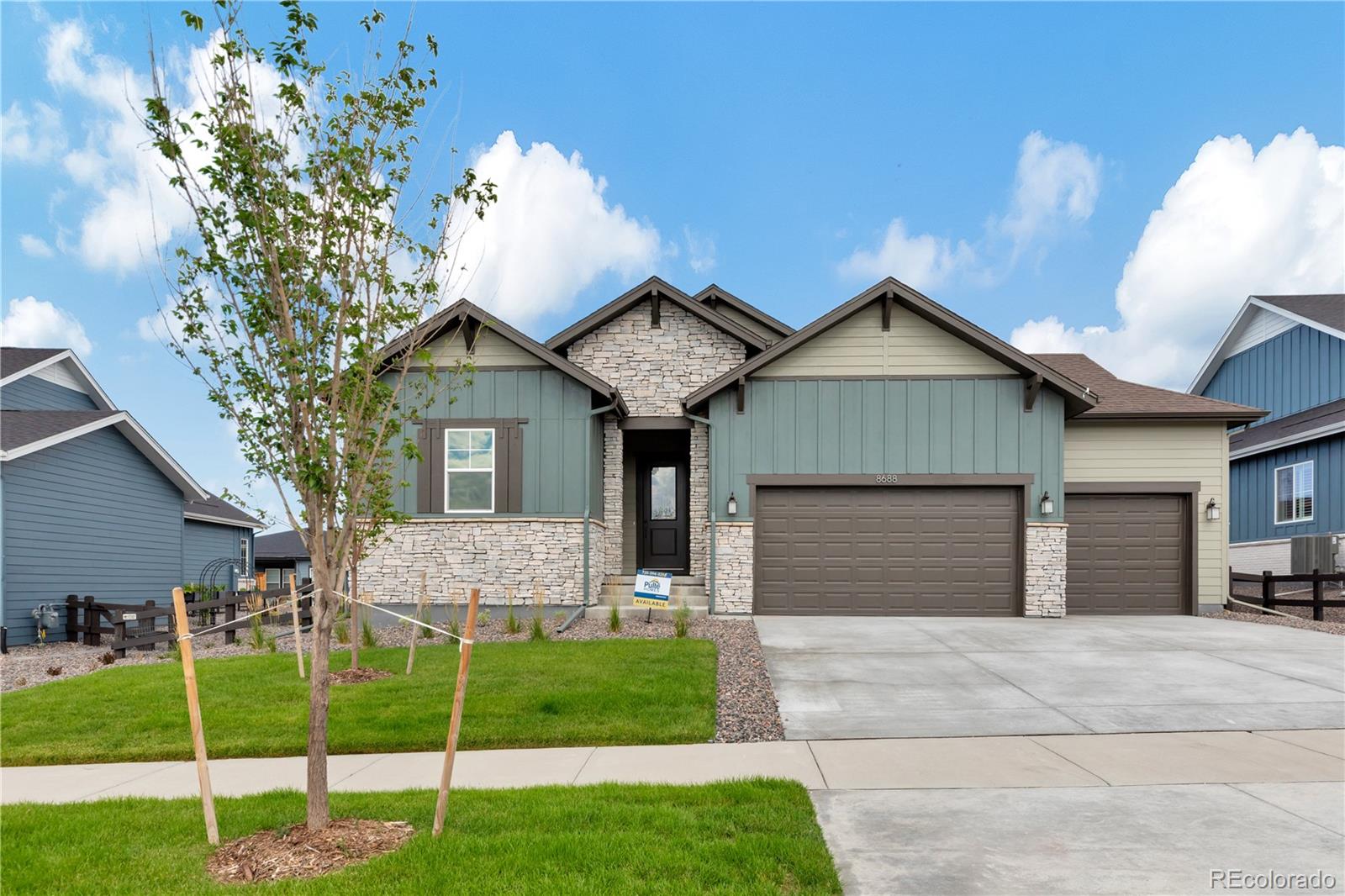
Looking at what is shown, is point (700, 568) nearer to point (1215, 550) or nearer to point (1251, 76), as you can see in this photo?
point (1215, 550)

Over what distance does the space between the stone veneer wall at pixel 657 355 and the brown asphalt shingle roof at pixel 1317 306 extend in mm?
15681

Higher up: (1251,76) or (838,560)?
(1251,76)

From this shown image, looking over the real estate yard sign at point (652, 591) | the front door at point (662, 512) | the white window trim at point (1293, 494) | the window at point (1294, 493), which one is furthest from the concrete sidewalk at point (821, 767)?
the window at point (1294, 493)

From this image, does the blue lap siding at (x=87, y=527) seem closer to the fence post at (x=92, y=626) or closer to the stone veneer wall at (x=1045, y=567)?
the fence post at (x=92, y=626)

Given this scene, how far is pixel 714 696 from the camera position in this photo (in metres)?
8.01

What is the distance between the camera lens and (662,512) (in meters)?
17.6

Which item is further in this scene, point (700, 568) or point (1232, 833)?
point (700, 568)

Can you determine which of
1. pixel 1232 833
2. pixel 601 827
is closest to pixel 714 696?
pixel 601 827

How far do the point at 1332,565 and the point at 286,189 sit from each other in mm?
22077

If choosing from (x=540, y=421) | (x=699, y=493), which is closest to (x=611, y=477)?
(x=699, y=493)

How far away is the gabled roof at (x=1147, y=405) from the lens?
14.9 metres

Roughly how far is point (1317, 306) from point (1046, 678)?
1919 cm

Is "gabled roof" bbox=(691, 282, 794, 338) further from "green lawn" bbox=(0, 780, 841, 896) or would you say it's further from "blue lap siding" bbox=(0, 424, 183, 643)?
"green lawn" bbox=(0, 780, 841, 896)

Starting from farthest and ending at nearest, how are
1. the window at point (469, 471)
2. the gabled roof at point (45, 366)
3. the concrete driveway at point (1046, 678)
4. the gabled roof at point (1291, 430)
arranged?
the gabled roof at point (1291, 430) → the gabled roof at point (45, 366) → the window at point (469, 471) → the concrete driveway at point (1046, 678)
